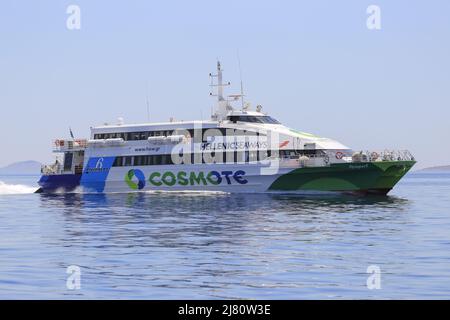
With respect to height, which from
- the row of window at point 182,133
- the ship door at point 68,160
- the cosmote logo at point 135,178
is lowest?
the cosmote logo at point 135,178

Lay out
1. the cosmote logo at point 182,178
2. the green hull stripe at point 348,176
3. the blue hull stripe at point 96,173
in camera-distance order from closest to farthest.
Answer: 1. the green hull stripe at point 348,176
2. the cosmote logo at point 182,178
3. the blue hull stripe at point 96,173

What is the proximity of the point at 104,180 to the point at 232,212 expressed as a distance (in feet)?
69.7

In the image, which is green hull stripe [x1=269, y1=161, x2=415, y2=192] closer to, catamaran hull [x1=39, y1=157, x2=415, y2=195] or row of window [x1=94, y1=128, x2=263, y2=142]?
catamaran hull [x1=39, y1=157, x2=415, y2=195]

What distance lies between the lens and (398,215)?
112ft

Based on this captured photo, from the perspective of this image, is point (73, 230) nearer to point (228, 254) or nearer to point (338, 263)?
point (228, 254)

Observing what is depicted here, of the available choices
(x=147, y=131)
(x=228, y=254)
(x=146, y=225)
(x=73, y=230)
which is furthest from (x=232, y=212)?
(x=147, y=131)

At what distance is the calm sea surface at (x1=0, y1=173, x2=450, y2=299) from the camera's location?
15.9 m

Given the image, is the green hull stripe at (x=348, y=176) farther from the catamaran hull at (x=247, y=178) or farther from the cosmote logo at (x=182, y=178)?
the cosmote logo at (x=182, y=178)

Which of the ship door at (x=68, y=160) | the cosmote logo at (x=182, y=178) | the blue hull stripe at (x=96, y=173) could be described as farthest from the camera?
the ship door at (x=68, y=160)

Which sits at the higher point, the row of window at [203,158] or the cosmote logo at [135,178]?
the row of window at [203,158]

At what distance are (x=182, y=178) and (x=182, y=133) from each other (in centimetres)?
341

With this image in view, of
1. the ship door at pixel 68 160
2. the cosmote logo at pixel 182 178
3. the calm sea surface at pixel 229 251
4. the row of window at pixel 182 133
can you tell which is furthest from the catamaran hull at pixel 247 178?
the calm sea surface at pixel 229 251

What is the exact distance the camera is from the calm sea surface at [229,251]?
15859mm

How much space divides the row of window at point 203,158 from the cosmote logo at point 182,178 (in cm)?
76
